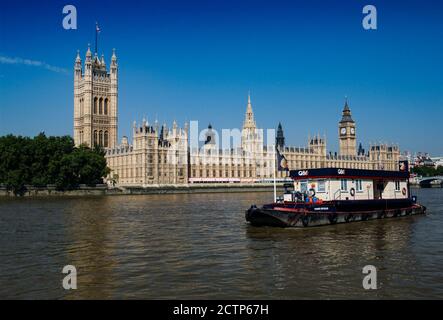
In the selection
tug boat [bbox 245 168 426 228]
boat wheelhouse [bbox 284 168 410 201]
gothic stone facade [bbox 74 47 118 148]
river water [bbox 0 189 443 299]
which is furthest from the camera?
gothic stone facade [bbox 74 47 118 148]

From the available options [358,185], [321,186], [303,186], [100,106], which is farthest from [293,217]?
[100,106]

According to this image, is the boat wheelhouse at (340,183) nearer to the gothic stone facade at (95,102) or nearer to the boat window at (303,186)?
the boat window at (303,186)

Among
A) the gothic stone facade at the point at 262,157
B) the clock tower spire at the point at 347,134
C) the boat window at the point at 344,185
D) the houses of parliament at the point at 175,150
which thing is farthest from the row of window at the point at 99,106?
the boat window at the point at 344,185

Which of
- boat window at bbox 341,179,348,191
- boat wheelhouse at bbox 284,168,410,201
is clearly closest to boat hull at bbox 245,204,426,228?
boat wheelhouse at bbox 284,168,410,201

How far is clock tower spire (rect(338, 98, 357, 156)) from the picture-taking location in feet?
548

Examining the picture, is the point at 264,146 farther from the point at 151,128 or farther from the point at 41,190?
the point at 41,190

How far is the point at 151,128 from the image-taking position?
110312mm

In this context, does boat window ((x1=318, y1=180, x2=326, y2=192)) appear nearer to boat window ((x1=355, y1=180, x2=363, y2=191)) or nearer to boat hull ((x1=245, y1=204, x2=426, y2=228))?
boat hull ((x1=245, y1=204, x2=426, y2=228))

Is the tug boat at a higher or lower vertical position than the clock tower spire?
lower

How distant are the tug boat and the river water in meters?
1.11

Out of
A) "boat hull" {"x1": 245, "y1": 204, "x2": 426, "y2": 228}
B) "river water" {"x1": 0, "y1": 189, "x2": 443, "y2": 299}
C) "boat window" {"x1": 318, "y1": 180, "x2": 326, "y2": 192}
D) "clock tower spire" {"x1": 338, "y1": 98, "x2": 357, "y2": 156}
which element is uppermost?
"clock tower spire" {"x1": 338, "y1": 98, "x2": 357, "y2": 156}

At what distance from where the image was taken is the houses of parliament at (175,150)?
110569mm

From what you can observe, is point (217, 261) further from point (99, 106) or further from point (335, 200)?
point (99, 106)

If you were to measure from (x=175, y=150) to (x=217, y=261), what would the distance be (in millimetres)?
94755
